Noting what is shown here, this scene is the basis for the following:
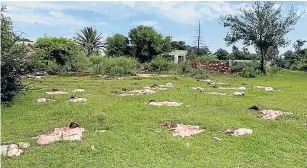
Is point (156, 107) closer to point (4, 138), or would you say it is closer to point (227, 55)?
point (4, 138)


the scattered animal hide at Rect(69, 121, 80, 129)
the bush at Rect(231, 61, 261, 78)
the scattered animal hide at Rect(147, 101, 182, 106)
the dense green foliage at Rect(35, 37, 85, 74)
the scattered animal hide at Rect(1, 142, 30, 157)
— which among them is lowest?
the scattered animal hide at Rect(1, 142, 30, 157)

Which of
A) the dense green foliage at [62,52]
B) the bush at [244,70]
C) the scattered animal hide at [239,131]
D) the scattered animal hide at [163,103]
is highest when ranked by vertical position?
the dense green foliage at [62,52]

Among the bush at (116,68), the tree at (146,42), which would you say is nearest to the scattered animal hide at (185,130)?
the bush at (116,68)

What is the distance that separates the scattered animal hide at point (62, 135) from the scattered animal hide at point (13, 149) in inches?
11.9

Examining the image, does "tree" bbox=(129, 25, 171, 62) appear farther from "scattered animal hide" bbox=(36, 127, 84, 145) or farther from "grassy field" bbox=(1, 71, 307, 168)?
"scattered animal hide" bbox=(36, 127, 84, 145)

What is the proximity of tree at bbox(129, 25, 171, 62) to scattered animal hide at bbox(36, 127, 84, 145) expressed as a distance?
28.0 m

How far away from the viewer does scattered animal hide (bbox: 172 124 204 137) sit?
22.5 feet

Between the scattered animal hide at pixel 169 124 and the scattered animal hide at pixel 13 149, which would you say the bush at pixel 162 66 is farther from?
the scattered animal hide at pixel 13 149

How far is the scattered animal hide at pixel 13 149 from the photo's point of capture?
5.80 metres

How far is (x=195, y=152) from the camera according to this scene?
5.89 m

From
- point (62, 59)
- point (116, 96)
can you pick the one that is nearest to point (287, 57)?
point (62, 59)

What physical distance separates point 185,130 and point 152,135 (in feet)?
2.36

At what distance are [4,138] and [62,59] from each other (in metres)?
19.3

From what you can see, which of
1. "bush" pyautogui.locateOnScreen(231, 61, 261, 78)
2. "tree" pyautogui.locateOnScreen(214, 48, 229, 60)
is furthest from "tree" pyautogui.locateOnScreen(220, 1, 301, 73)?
"tree" pyautogui.locateOnScreen(214, 48, 229, 60)
